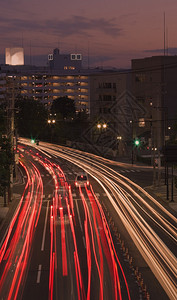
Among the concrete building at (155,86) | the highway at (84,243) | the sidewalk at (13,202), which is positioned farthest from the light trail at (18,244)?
the concrete building at (155,86)

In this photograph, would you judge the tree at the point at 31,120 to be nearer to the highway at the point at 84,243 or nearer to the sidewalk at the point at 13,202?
the sidewalk at the point at 13,202

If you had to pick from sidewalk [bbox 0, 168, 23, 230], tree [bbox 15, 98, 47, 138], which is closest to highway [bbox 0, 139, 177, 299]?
sidewalk [bbox 0, 168, 23, 230]

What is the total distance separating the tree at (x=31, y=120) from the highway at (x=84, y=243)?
68328mm

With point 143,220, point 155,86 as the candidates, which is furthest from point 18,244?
point 155,86

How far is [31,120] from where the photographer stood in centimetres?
12356

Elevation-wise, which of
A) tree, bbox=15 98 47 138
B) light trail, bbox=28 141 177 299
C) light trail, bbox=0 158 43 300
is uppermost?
tree, bbox=15 98 47 138

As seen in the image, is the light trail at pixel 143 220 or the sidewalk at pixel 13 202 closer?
the light trail at pixel 143 220

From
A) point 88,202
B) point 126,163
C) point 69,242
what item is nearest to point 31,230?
point 69,242

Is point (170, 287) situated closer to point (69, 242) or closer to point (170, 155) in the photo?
point (69, 242)

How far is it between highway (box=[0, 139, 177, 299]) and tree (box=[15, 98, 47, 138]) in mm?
68328

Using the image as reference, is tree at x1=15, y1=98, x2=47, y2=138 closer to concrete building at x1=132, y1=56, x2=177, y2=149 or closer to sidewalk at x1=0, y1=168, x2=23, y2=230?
concrete building at x1=132, y1=56, x2=177, y2=149

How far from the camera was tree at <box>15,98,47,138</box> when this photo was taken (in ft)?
397

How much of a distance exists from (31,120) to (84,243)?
99201 millimetres

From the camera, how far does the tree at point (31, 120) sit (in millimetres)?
121125
